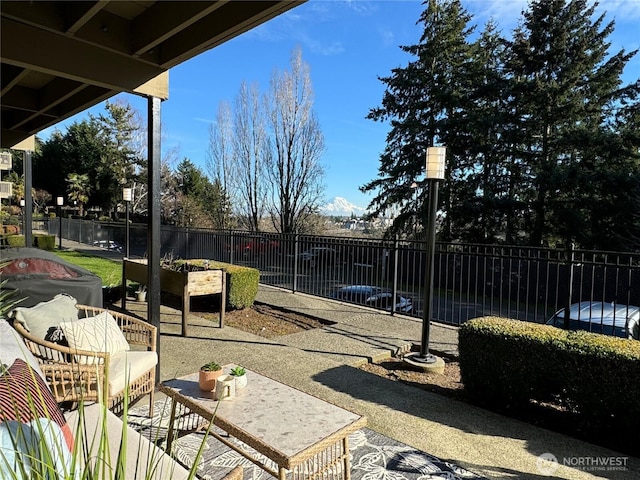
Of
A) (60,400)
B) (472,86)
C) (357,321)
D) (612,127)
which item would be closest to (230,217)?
(472,86)

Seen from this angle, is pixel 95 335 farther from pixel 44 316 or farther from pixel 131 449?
pixel 131 449

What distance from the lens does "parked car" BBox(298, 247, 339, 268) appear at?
25.1ft

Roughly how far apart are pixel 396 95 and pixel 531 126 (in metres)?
5.97

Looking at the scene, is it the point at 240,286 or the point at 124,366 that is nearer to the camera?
the point at 124,366

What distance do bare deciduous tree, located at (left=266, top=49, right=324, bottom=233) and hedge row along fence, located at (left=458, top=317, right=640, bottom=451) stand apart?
1403 centimetres

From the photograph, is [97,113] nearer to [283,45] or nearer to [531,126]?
[283,45]

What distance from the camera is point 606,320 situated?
484 centimetres

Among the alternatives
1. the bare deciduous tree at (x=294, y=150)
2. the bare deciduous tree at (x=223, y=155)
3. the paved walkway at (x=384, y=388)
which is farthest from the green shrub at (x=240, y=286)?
the bare deciduous tree at (x=223, y=155)

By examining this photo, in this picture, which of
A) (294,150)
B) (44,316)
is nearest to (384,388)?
(44,316)

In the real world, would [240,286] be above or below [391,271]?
below

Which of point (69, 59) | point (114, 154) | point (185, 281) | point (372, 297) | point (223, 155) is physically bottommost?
point (372, 297)

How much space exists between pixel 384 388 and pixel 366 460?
1.21 meters

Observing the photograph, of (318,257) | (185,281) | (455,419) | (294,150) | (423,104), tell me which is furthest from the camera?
(423,104)

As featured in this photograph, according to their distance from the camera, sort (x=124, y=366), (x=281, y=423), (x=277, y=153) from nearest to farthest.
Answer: (x=281, y=423) → (x=124, y=366) → (x=277, y=153)
